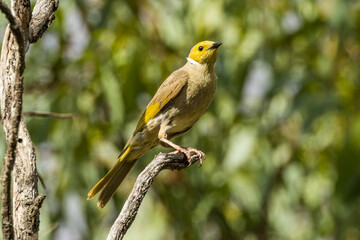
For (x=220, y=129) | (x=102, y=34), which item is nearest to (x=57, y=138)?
(x=102, y=34)

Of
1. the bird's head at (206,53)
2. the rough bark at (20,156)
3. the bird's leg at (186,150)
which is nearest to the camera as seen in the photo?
the rough bark at (20,156)

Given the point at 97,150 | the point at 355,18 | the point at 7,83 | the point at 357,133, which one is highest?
the point at 7,83

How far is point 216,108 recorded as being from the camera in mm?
6020

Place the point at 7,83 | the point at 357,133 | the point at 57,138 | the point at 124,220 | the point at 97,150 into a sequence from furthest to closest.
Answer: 1. the point at 97,150
2. the point at 57,138
3. the point at 357,133
4. the point at 124,220
5. the point at 7,83

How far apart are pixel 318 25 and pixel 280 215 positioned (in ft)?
6.55

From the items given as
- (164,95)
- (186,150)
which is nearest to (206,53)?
(164,95)

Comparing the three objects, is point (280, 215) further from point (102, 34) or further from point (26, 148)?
point (26, 148)

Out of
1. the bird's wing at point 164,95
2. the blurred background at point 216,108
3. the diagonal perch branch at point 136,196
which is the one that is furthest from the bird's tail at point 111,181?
the blurred background at point 216,108

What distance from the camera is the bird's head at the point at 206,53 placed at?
4.63 meters

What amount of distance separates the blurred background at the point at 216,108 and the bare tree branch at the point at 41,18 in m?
2.78

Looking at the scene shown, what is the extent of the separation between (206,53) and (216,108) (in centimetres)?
141

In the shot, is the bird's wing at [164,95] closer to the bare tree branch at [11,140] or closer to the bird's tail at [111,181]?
the bird's tail at [111,181]

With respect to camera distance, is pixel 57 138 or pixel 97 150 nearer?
pixel 57 138

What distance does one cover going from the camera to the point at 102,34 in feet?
19.0
